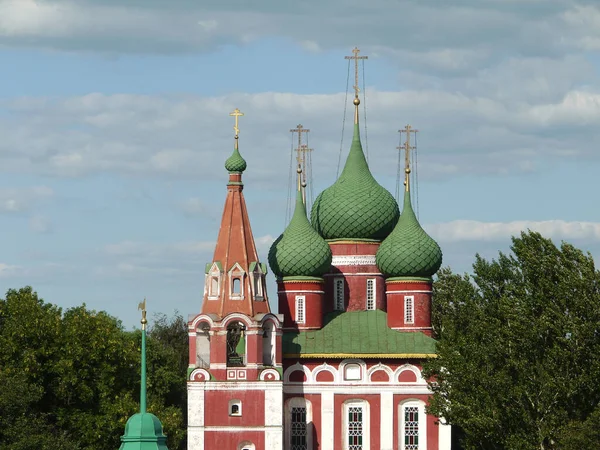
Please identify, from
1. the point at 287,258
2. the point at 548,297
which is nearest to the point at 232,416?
the point at 287,258

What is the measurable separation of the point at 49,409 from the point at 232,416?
22.8 feet

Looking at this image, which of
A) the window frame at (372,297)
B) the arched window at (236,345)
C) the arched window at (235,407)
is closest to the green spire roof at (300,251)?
the window frame at (372,297)

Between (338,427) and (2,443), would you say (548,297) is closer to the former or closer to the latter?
(338,427)

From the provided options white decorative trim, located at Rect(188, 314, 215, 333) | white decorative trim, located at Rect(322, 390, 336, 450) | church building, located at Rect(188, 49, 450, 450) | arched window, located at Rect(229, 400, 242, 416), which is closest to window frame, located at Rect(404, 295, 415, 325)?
church building, located at Rect(188, 49, 450, 450)

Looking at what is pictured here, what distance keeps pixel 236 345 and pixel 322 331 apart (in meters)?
2.85

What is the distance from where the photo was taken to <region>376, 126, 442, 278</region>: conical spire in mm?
50062

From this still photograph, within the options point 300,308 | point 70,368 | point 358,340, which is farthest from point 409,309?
point 70,368

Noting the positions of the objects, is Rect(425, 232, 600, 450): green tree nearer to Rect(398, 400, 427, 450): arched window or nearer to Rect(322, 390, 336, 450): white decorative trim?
Rect(398, 400, 427, 450): arched window

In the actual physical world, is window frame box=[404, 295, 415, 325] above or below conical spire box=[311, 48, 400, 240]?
below

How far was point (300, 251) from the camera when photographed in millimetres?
50125

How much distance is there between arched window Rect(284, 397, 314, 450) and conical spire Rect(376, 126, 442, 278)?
4814 millimetres

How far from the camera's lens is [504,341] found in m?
44.4

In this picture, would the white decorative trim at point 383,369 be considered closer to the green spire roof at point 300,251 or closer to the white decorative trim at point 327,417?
the white decorative trim at point 327,417

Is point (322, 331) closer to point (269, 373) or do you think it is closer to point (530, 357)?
point (269, 373)
